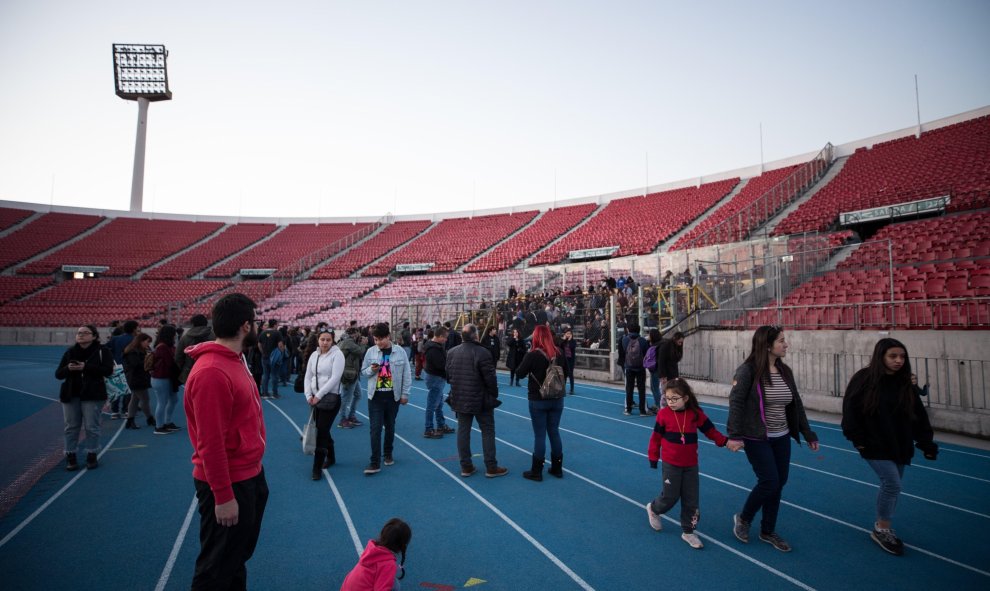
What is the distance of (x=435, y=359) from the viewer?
27.2 feet

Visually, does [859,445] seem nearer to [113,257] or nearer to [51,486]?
[51,486]

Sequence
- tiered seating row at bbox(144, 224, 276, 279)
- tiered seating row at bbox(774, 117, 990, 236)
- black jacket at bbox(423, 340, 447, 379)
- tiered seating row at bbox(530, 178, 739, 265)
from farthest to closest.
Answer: tiered seating row at bbox(144, 224, 276, 279) < tiered seating row at bbox(530, 178, 739, 265) < tiered seating row at bbox(774, 117, 990, 236) < black jacket at bbox(423, 340, 447, 379)

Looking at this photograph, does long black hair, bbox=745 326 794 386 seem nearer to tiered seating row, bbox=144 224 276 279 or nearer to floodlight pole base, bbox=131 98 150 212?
tiered seating row, bbox=144 224 276 279

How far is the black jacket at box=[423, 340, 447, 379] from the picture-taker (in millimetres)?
8219

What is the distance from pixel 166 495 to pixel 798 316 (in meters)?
12.8

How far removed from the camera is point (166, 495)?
5473mm

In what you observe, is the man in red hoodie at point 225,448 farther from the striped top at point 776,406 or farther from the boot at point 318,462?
the striped top at point 776,406

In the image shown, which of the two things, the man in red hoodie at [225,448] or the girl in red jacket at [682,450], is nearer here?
the man in red hoodie at [225,448]

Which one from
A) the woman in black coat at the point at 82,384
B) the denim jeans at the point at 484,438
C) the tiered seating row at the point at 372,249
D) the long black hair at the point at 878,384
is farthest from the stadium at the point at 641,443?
the tiered seating row at the point at 372,249

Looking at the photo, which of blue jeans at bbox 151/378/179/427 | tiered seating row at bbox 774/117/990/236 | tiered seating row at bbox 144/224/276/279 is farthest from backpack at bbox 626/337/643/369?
tiered seating row at bbox 144/224/276/279

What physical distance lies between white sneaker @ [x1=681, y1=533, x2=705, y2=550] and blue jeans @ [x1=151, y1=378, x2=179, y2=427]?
26.9 feet

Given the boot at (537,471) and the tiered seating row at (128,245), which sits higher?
the tiered seating row at (128,245)

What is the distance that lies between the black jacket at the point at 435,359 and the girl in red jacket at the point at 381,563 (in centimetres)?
529

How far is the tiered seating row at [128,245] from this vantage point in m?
38.8
